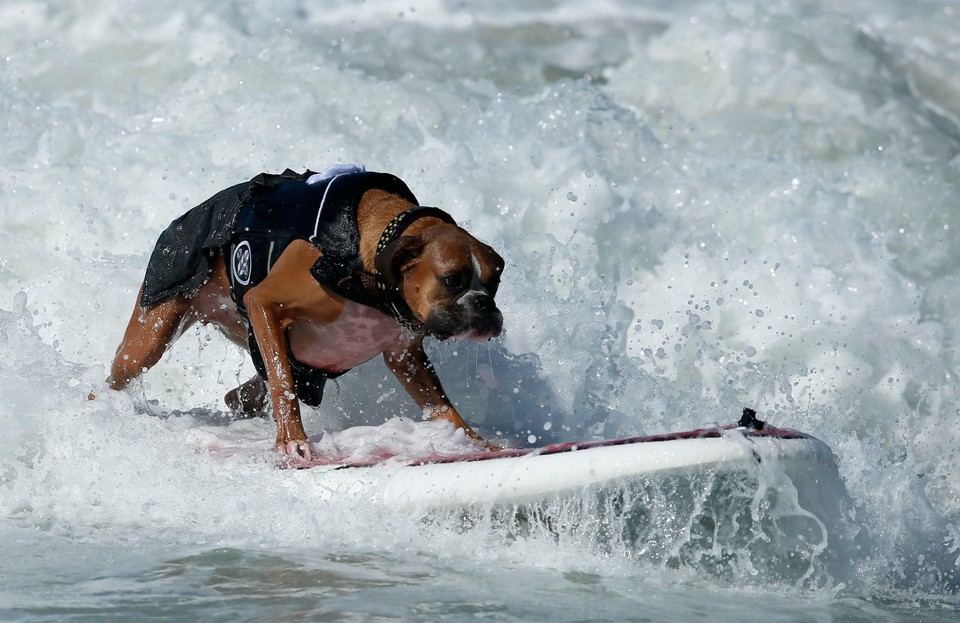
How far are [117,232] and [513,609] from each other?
577 centimetres

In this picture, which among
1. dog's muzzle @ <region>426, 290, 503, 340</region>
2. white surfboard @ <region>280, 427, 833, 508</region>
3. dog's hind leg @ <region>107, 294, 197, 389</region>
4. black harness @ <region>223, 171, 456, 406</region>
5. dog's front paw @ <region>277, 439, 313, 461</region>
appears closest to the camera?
white surfboard @ <region>280, 427, 833, 508</region>


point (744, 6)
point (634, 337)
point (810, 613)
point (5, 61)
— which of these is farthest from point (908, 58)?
point (810, 613)

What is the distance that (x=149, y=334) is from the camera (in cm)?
538

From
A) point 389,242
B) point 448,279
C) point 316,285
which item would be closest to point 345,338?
point 316,285

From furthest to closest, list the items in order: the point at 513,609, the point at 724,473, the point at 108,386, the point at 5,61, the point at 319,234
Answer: the point at 5,61, the point at 108,386, the point at 319,234, the point at 724,473, the point at 513,609

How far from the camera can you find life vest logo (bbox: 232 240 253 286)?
4.99 meters

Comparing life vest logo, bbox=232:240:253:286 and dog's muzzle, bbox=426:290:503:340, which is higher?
life vest logo, bbox=232:240:253:286

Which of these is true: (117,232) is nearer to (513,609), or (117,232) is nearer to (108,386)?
(108,386)

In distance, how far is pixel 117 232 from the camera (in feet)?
28.4

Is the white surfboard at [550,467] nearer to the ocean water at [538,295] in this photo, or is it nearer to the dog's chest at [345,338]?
the ocean water at [538,295]

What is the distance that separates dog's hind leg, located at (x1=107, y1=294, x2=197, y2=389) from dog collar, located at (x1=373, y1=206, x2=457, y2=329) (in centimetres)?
123

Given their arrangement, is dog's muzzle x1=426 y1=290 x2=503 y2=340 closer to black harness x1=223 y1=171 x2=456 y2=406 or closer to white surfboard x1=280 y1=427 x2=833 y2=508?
black harness x1=223 y1=171 x2=456 y2=406

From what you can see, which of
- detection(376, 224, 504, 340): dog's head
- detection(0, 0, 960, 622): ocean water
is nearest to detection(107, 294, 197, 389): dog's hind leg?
detection(0, 0, 960, 622): ocean water

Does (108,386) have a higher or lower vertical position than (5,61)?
lower
